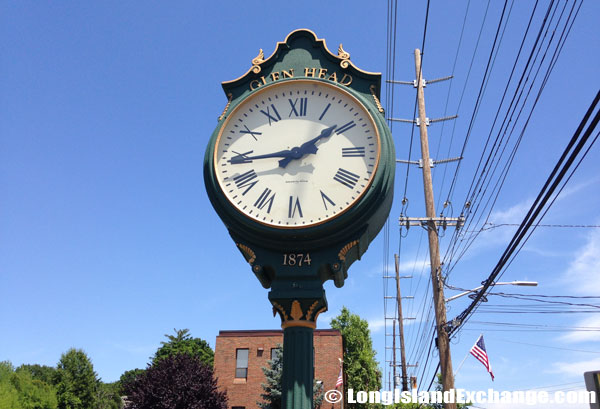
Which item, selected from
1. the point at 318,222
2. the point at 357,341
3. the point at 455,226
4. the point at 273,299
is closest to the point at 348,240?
the point at 318,222

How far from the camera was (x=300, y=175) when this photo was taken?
4875 mm

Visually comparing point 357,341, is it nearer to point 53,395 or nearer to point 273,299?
point 53,395

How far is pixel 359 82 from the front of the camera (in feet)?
17.0

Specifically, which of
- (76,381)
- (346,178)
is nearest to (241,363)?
(76,381)

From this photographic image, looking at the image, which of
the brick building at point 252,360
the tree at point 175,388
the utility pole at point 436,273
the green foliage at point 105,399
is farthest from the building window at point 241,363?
the utility pole at point 436,273

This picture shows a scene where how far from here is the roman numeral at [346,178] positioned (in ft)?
15.4

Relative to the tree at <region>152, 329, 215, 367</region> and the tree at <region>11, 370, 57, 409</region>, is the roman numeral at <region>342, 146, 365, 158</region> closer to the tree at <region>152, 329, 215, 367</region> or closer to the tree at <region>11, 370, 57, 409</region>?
the tree at <region>11, 370, 57, 409</region>

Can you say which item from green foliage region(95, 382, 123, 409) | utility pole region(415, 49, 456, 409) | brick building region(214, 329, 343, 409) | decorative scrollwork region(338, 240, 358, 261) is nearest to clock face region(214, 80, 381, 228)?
decorative scrollwork region(338, 240, 358, 261)

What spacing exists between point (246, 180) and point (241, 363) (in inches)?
1014

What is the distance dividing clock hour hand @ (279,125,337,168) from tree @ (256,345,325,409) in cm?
2040

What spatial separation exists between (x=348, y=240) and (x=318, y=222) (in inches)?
12.7

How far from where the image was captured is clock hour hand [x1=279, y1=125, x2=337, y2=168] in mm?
4941

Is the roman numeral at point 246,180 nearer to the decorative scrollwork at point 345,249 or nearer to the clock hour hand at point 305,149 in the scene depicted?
the clock hour hand at point 305,149

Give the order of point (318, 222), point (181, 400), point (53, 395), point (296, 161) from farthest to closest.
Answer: point (53, 395), point (181, 400), point (296, 161), point (318, 222)
